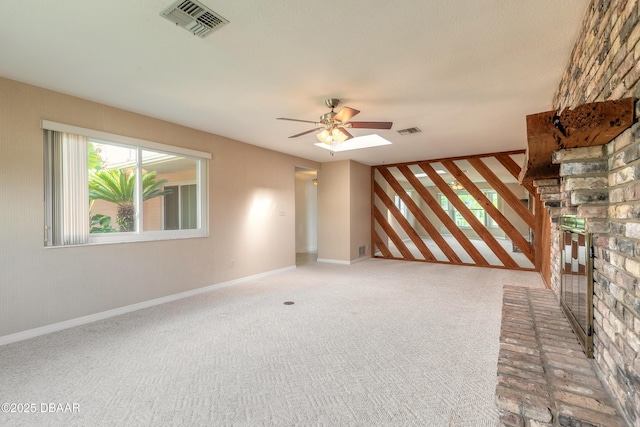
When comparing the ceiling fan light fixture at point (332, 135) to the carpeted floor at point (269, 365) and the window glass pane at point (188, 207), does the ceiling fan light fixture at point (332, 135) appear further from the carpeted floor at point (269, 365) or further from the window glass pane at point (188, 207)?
the window glass pane at point (188, 207)

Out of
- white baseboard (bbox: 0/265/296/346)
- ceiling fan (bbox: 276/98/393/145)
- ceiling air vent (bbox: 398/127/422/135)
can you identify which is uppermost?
ceiling air vent (bbox: 398/127/422/135)

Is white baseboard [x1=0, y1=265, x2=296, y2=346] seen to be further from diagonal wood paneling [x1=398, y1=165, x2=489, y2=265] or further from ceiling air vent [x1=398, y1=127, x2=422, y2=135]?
diagonal wood paneling [x1=398, y1=165, x2=489, y2=265]

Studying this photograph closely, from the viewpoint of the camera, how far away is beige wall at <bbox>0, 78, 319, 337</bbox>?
8.77ft

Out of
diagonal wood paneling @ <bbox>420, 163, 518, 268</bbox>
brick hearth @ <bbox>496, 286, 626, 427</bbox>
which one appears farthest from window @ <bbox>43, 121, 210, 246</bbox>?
diagonal wood paneling @ <bbox>420, 163, 518, 268</bbox>

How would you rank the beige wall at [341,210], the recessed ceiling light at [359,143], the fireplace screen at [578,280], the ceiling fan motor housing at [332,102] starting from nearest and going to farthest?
1. the fireplace screen at [578,280]
2. the ceiling fan motor housing at [332,102]
3. the recessed ceiling light at [359,143]
4. the beige wall at [341,210]

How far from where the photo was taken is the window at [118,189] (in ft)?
9.75

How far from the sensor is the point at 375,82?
8.89 ft

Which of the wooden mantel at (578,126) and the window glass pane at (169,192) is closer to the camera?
the wooden mantel at (578,126)

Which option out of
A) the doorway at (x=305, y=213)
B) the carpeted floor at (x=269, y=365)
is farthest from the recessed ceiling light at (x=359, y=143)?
the doorway at (x=305, y=213)

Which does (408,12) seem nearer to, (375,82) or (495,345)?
(375,82)

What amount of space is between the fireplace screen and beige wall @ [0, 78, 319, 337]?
424 centimetres

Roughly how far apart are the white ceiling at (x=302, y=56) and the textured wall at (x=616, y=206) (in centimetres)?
65

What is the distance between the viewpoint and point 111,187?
3.45m

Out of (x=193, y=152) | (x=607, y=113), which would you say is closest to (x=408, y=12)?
(x=607, y=113)
